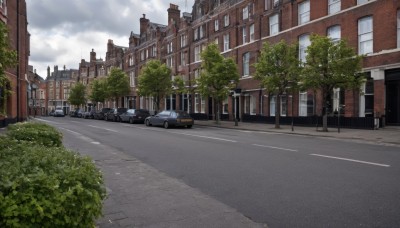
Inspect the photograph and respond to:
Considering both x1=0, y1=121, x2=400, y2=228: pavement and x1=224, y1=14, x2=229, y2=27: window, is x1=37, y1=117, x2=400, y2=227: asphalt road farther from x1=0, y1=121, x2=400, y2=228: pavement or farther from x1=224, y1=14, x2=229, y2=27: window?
x1=224, y1=14, x2=229, y2=27: window

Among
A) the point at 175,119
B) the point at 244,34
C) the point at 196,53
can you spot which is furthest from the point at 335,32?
the point at 196,53

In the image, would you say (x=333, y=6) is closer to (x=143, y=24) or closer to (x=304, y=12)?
(x=304, y=12)

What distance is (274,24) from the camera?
32.7m

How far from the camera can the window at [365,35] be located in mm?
23438

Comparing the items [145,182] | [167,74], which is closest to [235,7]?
[167,74]

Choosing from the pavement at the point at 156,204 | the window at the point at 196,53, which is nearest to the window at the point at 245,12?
the window at the point at 196,53

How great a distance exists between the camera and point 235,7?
37.6m

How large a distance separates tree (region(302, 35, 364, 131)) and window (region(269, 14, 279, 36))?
1153 cm

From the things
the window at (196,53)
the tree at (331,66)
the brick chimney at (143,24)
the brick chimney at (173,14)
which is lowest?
the tree at (331,66)

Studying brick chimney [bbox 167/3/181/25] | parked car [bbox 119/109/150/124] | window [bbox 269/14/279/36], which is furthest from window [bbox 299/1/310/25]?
brick chimney [bbox 167/3/181/25]

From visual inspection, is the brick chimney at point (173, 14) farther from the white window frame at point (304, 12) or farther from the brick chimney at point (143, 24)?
the white window frame at point (304, 12)

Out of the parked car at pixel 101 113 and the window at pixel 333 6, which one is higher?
the window at pixel 333 6

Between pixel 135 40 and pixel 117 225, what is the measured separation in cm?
6254

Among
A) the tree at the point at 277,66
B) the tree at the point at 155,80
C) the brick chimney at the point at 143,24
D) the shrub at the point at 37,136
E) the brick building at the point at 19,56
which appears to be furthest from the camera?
the brick chimney at the point at 143,24
